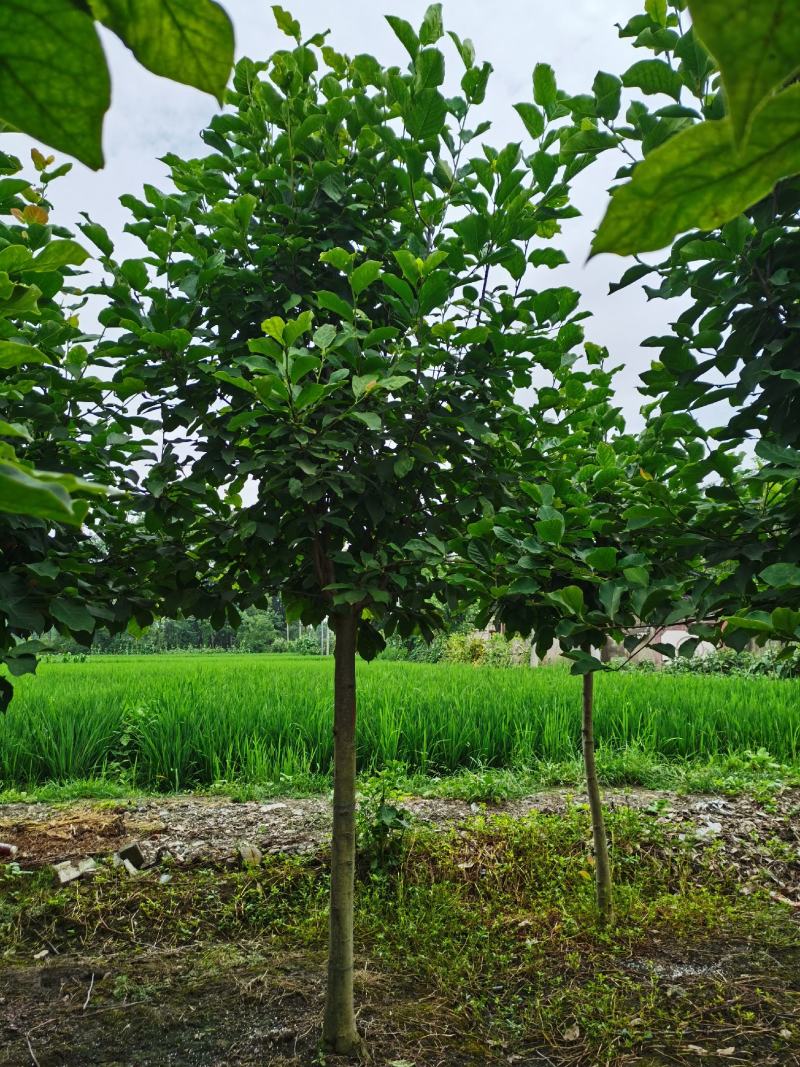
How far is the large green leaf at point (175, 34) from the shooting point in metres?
0.19

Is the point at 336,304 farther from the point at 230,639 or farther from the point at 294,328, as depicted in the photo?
the point at 230,639

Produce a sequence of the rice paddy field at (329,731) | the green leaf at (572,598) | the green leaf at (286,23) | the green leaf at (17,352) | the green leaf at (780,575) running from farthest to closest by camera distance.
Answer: the rice paddy field at (329,731) < the green leaf at (286,23) < the green leaf at (572,598) < the green leaf at (780,575) < the green leaf at (17,352)

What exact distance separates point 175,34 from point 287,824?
430 cm

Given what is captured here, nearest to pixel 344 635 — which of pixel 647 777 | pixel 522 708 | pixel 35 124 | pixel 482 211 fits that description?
pixel 482 211

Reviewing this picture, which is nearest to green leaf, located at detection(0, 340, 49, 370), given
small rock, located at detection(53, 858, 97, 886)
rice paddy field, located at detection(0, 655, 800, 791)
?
small rock, located at detection(53, 858, 97, 886)

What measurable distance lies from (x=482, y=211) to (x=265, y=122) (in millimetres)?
710

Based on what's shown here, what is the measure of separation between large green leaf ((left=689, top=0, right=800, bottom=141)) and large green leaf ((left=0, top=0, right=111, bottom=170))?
14 cm

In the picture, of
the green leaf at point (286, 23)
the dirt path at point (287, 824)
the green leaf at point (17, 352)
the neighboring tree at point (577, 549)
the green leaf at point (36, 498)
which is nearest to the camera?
the green leaf at point (36, 498)

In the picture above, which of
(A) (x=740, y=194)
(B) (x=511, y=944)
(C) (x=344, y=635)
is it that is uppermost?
(A) (x=740, y=194)

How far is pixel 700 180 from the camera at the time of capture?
17cm

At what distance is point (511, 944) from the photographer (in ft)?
9.55

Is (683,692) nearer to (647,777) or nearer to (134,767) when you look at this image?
(647,777)

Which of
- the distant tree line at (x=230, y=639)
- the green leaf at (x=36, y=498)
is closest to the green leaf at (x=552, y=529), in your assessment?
the green leaf at (x=36, y=498)

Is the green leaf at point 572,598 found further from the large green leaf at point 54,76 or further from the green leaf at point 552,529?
the large green leaf at point 54,76
